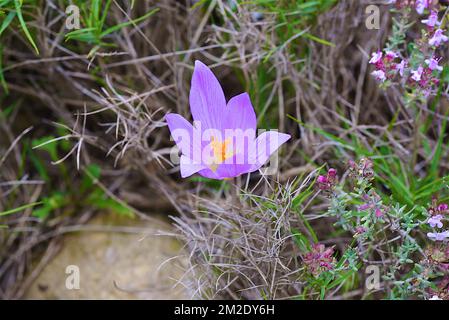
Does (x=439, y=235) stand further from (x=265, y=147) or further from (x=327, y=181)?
(x=265, y=147)

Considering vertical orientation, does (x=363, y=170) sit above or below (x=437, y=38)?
below

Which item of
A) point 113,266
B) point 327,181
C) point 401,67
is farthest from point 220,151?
point 113,266

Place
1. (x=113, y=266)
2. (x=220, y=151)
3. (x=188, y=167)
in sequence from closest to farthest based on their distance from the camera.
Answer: (x=188, y=167) → (x=220, y=151) → (x=113, y=266)

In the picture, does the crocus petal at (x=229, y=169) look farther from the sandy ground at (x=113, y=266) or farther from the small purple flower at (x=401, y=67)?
the sandy ground at (x=113, y=266)

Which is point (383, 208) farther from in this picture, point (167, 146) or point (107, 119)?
Result: point (107, 119)

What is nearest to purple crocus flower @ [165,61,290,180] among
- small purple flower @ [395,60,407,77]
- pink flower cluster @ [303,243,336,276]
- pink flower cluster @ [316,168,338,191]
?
pink flower cluster @ [316,168,338,191]
